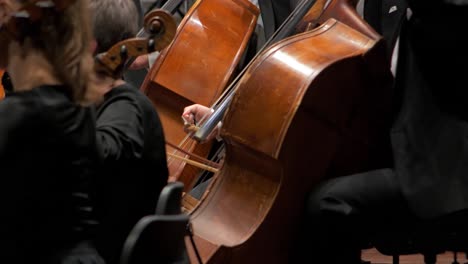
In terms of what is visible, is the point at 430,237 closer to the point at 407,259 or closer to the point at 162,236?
the point at 162,236

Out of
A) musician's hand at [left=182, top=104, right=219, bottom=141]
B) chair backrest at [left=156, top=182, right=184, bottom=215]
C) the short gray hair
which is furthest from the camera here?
musician's hand at [left=182, top=104, right=219, bottom=141]

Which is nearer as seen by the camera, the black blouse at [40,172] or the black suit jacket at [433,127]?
the black blouse at [40,172]

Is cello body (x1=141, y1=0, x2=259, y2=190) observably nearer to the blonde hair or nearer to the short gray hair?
the short gray hair

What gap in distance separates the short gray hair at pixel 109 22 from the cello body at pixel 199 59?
83 centimetres

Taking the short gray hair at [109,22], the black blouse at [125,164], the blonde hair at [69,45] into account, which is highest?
the blonde hair at [69,45]

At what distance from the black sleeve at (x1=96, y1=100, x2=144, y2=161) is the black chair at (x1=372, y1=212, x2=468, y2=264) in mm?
668

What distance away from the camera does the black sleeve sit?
6.08ft

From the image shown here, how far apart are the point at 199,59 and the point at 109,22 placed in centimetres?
93

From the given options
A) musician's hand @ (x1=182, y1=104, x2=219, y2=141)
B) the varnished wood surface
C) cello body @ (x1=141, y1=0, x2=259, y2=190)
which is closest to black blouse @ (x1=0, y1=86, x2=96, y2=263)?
musician's hand @ (x1=182, y1=104, x2=219, y2=141)

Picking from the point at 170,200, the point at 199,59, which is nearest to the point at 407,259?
the point at 199,59

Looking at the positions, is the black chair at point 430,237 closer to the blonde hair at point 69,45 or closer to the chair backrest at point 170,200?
the chair backrest at point 170,200

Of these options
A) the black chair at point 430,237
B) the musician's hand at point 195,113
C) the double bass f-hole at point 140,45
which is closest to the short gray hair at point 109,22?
the double bass f-hole at point 140,45

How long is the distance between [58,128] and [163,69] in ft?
4.41

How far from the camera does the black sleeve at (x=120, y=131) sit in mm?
1854
